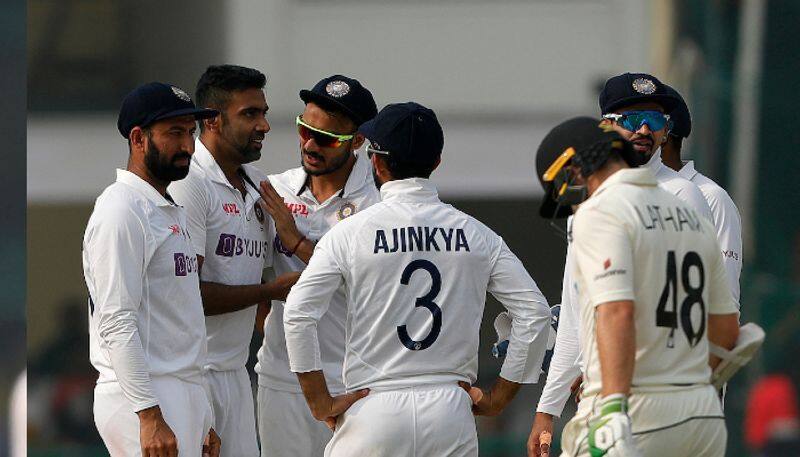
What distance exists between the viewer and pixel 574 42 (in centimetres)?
1672

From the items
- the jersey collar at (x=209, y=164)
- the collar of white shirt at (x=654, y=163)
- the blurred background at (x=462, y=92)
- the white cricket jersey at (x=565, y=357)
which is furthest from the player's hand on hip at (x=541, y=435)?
the blurred background at (x=462, y=92)

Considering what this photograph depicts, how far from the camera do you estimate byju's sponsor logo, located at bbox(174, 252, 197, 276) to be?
469 centimetres

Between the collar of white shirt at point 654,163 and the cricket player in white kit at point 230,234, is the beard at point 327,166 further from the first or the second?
the collar of white shirt at point 654,163

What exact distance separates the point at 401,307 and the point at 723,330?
3.13 ft

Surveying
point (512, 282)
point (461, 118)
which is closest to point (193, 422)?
point (512, 282)

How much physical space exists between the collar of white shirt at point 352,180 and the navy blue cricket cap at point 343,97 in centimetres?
21

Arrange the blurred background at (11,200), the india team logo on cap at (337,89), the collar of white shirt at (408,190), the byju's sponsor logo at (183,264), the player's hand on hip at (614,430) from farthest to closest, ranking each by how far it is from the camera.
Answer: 1. the blurred background at (11,200)
2. the india team logo on cap at (337,89)
3. the byju's sponsor logo at (183,264)
4. the collar of white shirt at (408,190)
5. the player's hand on hip at (614,430)

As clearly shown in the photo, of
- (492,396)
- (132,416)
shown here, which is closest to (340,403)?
(492,396)

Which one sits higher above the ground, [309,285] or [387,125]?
[387,125]

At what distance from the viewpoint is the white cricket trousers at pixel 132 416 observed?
465 cm

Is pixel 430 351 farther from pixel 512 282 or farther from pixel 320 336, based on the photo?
pixel 320 336

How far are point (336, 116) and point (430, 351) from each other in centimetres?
127

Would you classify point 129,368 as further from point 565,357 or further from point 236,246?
point 565,357

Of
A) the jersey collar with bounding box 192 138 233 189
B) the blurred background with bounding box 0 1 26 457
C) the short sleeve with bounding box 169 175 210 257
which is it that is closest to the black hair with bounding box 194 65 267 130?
the jersey collar with bounding box 192 138 233 189
